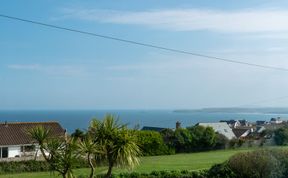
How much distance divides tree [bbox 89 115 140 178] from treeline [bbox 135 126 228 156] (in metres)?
36.4

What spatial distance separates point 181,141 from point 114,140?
43331 millimetres

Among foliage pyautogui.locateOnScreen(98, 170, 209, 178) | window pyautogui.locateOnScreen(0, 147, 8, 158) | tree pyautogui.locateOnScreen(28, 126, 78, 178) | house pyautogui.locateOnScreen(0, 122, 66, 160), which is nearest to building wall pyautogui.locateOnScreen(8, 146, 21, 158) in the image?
house pyautogui.locateOnScreen(0, 122, 66, 160)

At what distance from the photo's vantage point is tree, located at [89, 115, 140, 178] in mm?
21156

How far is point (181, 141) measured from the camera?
64.1 m

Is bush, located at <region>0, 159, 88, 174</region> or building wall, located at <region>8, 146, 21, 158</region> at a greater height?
building wall, located at <region>8, 146, 21, 158</region>

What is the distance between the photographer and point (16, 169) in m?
44.1

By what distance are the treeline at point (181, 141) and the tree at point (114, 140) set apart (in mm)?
36435

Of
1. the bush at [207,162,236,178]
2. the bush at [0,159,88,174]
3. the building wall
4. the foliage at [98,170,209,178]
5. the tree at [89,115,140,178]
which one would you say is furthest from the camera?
the building wall

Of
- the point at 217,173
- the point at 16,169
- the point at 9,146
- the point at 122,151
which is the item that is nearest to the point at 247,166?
the point at 217,173

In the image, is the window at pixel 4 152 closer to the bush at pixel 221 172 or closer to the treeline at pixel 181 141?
the treeline at pixel 181 141

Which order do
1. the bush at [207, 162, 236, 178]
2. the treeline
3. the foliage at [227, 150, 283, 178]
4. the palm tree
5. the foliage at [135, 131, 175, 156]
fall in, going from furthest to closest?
the treeline < the foliage at [135, 131, 175, 156] < the bush at [207, 162, 236, 178] < the foliage at [227, 150, 283, 178] < the palm tree

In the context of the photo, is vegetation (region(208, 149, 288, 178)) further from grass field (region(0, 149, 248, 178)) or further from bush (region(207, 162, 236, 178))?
grass field (region(0, 149, 248, 178))

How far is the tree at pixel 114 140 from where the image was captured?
69.4 feet

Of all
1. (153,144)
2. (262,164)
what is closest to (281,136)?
(153,144)
